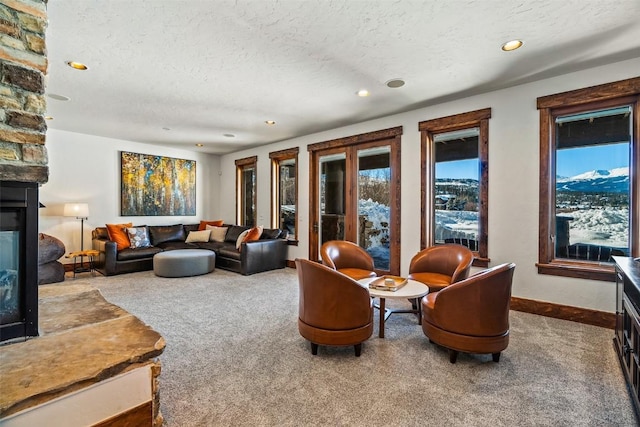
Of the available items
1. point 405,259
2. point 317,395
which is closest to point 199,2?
point 317,395

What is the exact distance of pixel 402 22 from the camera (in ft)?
7.84

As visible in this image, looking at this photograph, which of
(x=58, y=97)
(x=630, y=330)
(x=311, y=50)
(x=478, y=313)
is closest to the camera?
(x=630, y=330)

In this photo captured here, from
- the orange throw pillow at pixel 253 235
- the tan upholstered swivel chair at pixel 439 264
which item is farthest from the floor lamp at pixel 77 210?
the tan upholstered swivel chair at pixel 439 264

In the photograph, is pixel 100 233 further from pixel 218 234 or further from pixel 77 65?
pixel 77 65

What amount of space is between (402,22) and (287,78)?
146 centimetres

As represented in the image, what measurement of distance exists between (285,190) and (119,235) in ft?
10.9

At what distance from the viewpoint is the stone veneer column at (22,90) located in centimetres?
148

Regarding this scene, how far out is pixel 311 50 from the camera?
2.81m

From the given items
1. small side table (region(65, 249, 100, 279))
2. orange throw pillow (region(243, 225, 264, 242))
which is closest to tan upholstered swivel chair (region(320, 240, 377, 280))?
orange throw pillow (region(243, 225, 264, 242))

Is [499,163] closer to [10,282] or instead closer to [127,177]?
[10,282]

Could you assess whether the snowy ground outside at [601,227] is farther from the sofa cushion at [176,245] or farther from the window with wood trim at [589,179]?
the sofa cushion at [176,245]

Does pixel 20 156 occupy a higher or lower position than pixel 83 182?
lower

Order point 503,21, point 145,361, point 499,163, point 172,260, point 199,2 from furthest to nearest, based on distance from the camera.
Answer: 1. point 172,260
2. point 499,163
3. point 503,21
4. point 199,2
5. point 145,361

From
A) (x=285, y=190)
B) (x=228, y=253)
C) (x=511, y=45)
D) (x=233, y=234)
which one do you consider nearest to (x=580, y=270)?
(x=511, y=45)
